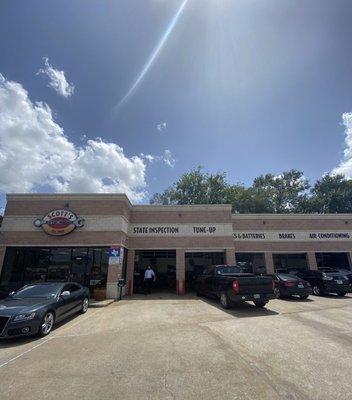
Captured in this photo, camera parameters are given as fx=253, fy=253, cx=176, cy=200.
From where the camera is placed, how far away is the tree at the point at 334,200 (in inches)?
1735

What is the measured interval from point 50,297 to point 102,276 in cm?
743

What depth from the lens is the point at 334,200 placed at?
4447 cm

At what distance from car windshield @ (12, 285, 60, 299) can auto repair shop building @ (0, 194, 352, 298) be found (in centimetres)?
574

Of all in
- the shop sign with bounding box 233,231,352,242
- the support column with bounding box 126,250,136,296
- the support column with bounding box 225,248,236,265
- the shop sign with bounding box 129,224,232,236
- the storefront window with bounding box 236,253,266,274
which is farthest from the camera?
the shop sign with bounding box 233,231,352,242

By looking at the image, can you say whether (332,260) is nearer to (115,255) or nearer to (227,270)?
(227,270)

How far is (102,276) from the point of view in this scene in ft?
51.9

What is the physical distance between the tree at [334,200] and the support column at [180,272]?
34.3m

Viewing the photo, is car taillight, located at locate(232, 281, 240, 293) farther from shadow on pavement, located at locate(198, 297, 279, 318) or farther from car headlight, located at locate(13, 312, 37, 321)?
car headlight, located at locate(13, 312, 37, 321)

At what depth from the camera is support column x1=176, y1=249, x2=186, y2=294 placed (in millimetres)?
17317

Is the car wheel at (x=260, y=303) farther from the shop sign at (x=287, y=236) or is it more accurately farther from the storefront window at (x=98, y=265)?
the shop sign at (x=287, y=236)

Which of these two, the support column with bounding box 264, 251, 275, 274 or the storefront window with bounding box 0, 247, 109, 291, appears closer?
the storefront window with bounding box 0, 247, 109, 291

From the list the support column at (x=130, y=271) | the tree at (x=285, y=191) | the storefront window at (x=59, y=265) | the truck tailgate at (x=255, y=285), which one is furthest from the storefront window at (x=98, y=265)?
the tree at (x=285, y=191)

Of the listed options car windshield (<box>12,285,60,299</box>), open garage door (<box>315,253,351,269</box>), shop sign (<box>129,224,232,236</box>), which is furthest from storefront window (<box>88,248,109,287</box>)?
open garage door (<box>315,253,351,269</box>)

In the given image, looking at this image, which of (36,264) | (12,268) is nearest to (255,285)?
(36,264)
